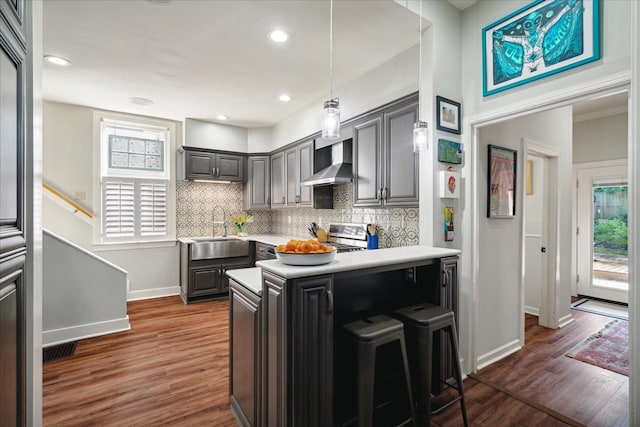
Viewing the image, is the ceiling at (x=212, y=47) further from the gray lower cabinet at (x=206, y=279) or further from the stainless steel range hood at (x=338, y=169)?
the gray lower cabinet at (x=206, y=279)

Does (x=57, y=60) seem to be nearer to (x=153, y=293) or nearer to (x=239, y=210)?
(x=239, y=210)

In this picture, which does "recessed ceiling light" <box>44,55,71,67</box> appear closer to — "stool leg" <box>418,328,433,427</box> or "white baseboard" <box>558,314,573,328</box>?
"stool leg" <box>418,328,433,427</box>

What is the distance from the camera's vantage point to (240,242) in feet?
16.1

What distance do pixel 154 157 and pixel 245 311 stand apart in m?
4.22

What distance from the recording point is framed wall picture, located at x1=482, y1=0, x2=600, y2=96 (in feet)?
6.11

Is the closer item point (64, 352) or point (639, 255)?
point (639, 255)

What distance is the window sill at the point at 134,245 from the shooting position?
4.54 meters

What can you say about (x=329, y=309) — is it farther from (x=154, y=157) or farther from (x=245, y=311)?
(x=154, y=157)

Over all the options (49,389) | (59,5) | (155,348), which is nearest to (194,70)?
(59,5)

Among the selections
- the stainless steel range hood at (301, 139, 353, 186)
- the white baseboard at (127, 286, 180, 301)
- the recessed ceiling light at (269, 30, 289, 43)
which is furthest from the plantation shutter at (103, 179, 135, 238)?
the recessed ceiling light at (269, 30, 289, 43)

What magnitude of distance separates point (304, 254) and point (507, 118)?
1925mm

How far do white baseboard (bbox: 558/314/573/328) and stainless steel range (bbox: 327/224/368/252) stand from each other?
2.63 m

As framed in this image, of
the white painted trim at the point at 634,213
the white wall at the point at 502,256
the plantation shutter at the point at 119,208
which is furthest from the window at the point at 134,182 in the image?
the white painted trim at the point at 634,213

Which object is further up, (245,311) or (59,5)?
(59,5)
